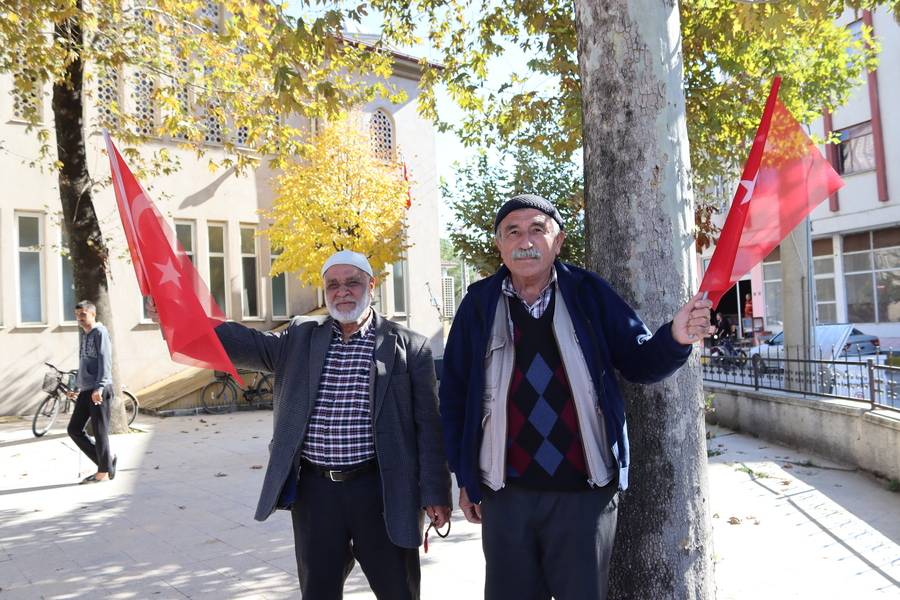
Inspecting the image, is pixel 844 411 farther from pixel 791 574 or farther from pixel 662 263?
pixel 662 263

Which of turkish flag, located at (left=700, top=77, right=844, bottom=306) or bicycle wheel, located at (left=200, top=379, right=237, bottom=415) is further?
bicycle wheel, located at (left=200, top=379, right=237, bottom=415)

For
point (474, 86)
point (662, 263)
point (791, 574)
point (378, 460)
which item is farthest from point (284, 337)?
point (474, 86)

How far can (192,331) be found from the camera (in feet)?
11.3

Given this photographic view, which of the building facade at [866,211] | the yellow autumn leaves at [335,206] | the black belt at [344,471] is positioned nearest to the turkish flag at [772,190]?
the black belt at [344,471]

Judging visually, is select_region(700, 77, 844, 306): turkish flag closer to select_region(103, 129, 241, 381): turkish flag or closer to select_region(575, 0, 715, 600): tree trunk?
select_region(575, 0, 715, 600): tree trunk

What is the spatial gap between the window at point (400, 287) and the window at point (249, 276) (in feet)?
18.8

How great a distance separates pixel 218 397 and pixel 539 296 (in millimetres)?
15880

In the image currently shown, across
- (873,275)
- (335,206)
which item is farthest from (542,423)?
(873,275)

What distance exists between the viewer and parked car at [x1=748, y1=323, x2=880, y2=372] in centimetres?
1096

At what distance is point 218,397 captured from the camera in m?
17.5

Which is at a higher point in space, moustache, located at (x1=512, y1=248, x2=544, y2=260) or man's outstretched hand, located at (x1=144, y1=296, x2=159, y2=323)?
moustache, located at (x1=512, y1=248, x2=544, y2=260)

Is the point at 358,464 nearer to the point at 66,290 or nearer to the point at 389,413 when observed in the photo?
the point at 389,413

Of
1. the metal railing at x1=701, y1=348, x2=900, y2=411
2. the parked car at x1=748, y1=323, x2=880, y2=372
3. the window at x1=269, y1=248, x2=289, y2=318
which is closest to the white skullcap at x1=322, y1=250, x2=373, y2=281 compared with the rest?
the metal railing at x1=701, y1=348, x2=900, y2=411

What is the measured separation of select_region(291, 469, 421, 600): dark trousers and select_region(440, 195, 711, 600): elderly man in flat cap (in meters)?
0.53
